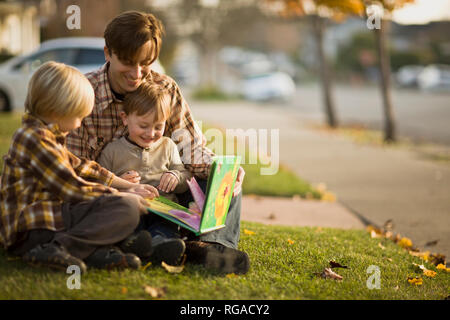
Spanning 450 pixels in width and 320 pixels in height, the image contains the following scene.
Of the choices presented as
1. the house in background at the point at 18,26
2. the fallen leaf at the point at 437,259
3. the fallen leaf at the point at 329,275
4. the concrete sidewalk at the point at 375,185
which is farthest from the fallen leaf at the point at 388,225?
the house in background at the point at 18,26

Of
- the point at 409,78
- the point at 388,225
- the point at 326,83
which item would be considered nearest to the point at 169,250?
the point at 388,225

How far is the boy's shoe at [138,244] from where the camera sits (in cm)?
297

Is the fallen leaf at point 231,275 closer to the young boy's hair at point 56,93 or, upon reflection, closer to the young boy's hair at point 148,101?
the young boy's hair at point 148,101

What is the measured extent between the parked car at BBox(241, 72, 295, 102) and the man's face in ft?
71.6

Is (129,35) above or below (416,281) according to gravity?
above

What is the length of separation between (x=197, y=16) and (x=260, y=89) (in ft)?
46.2

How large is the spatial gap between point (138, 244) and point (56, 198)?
1.60 feet

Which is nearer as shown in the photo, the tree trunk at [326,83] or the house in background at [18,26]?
the tree trunk at [326,83]

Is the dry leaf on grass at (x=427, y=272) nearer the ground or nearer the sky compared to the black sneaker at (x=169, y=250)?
nearer the ground

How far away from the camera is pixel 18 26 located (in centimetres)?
2809

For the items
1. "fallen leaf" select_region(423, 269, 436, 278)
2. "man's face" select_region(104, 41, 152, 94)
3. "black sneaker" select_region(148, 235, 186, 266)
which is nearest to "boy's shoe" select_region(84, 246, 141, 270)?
"black sneaker" select_region(148, 235, 186, 266)

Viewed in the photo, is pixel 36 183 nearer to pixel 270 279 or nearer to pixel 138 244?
pixel 138 244

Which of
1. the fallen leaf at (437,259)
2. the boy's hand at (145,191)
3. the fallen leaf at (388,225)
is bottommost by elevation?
the fallen leaf at (437,259)

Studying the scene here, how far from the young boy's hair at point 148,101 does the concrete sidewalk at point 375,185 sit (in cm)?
209
